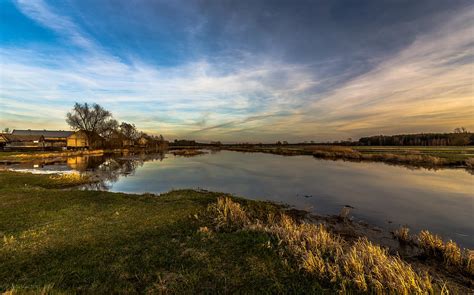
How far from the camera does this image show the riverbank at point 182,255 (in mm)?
5516

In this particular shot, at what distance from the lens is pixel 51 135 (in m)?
93.6

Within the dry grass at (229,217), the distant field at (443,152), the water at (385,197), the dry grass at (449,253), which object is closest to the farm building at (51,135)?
the water at (385,197)

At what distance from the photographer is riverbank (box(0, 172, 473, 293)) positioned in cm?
552

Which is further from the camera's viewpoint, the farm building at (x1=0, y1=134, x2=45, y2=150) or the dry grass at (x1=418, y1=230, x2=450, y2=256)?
the farm building at (x1=0, y1=134, x2=45, y2=150)

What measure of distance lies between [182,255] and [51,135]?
11447 cm

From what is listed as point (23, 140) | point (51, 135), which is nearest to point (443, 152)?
point (23, 140)

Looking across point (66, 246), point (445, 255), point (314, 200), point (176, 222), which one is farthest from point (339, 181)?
point (66, 246)

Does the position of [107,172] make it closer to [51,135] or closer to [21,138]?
[21,138]

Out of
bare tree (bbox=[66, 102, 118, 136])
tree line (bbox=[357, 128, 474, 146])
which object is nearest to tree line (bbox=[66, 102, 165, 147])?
bare tree (bbox=[66, 102, 118, 136])

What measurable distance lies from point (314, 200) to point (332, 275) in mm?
12680

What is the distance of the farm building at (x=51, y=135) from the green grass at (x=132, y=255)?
100 metres

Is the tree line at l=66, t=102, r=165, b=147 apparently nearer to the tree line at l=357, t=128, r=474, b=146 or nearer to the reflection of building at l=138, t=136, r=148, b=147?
the reflection of building at l=138, t=136, r=148, b=147

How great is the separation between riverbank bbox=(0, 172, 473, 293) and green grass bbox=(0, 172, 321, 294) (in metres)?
0.03

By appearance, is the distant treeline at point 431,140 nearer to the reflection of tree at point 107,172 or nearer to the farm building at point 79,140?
the reflection of tree at point 107,172
